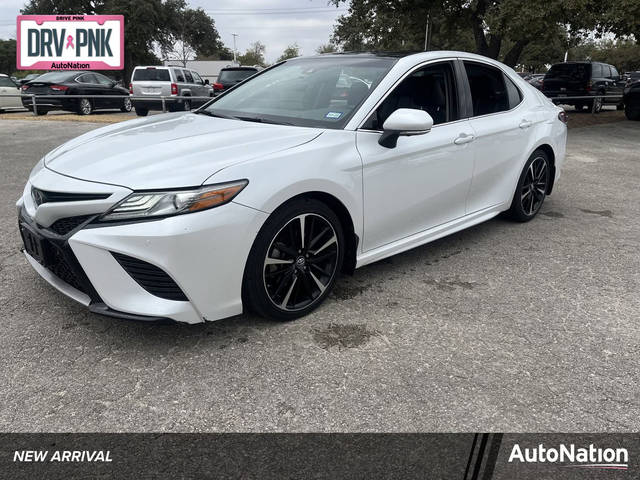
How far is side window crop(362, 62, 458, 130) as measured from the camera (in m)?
3.42

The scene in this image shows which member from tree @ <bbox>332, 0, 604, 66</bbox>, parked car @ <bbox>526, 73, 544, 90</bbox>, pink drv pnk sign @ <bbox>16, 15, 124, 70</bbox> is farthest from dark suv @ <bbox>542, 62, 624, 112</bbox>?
pink drv pnk sign @ <bbox>16, 15, 124, 70</bbox>

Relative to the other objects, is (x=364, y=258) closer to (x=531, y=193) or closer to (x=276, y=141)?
(x=276, y=141)

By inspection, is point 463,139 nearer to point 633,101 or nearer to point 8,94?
point 633,101

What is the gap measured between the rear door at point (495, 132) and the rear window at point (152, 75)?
15136mm

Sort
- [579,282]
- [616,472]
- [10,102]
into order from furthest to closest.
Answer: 1. [10,102]
2. [579,282]
3. [616,472]

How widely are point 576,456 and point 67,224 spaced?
100.0 inches

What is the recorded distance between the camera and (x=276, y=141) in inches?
116

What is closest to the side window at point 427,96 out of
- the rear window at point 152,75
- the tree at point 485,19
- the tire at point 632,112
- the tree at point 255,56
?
the tree at point 485,19

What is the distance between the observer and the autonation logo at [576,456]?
2051 mm

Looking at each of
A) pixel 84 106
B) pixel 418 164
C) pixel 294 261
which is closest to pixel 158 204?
pixel 294 261

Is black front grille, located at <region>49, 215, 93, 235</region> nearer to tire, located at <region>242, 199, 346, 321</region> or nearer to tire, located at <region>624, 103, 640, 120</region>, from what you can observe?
tire, located at <region>242, 199, 346, 321</region>

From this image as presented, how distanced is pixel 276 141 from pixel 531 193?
305cm

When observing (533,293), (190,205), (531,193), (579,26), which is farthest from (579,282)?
(579,26)

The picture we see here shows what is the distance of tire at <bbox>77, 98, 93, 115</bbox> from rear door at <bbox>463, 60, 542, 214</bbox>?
14989 millimetres
